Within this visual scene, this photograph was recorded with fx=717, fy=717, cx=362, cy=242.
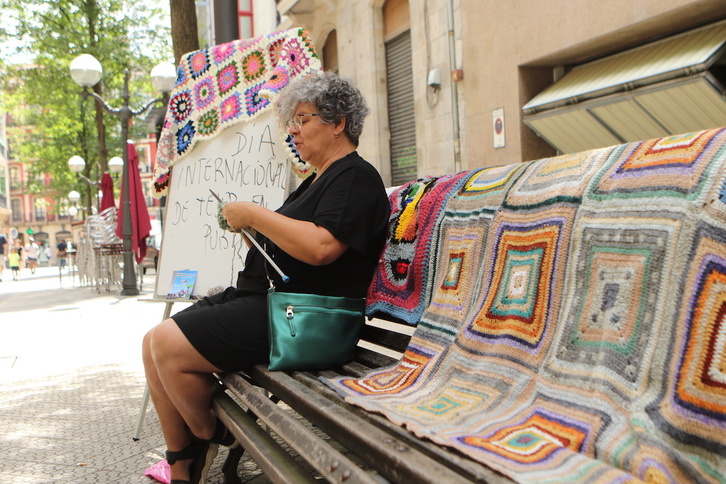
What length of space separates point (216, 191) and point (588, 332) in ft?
9.01

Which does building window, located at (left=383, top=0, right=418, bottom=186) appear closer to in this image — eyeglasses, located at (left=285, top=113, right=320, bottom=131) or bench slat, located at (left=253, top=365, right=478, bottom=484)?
eyeglasses, located at (left=285, top=113, right=320, bottom=131)

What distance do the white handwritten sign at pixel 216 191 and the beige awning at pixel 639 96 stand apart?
4744 mm

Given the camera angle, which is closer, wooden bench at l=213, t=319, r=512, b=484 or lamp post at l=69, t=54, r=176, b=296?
wooden bench at l=213, t=319, r=512, b=484

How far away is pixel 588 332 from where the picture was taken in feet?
5.57

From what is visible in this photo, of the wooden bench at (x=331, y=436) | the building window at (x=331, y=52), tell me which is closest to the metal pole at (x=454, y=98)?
the building window at (x=331, y=52)

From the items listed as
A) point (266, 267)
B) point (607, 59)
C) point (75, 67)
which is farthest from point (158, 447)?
point (75, 67)

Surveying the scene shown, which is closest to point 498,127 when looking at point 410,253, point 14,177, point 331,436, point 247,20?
point 410,253

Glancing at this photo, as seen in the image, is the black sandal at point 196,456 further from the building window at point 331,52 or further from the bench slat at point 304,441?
the building window at point 331,52

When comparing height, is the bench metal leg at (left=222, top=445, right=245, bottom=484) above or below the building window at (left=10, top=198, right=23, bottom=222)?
below

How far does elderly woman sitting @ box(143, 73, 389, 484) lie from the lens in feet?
8.09

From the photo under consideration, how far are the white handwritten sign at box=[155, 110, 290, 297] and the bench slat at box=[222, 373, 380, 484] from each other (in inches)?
57.7

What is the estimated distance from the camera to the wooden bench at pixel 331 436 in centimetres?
138

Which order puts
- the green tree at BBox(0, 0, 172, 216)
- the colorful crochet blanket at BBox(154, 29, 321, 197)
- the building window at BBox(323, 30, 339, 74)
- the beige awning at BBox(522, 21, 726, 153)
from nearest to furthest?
the colorful crochet blanket at BBox(154, 29, 321, 197) < the beige awning at BBox(522, 21, 726, 153) < the building window at BBox(323, 30, 339, 74) < the green tree at BBox(0, 0, 172, 216)

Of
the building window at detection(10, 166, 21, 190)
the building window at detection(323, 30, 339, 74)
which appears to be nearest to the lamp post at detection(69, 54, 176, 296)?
the building window at detection(323, 30, 339, 74)
